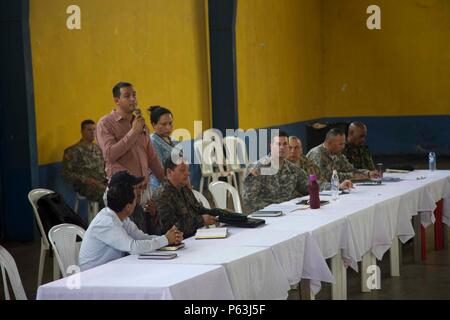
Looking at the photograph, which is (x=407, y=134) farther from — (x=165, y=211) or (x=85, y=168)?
(x=165, y=211)

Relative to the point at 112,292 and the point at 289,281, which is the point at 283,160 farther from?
the point at 112,292

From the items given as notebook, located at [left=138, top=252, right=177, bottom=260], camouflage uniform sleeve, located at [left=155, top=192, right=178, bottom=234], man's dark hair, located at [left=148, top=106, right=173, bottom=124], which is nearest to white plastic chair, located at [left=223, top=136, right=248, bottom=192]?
man's dark hair, located at [left=148, top=106, right=173, bottom=124]

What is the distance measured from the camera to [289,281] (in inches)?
206

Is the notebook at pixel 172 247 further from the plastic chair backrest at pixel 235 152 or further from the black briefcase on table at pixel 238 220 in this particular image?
the plastic chair backrest at pixel 235 152

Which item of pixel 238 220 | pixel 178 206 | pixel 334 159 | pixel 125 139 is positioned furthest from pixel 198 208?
pixel 334 159

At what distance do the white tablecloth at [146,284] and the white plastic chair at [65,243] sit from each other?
3.25ft

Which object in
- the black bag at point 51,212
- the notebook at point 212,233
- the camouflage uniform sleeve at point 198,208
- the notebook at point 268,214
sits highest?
the camouflage uniform sleeve at point 198,208

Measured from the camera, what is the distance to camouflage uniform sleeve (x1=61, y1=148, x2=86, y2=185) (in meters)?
9.19

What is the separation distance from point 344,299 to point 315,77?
11370 mm

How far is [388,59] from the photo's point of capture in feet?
56.0

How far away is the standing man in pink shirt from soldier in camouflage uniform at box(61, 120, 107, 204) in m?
2.41

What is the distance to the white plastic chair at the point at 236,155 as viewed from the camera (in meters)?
11.8

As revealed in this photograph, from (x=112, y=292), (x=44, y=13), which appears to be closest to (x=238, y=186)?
(x=44, y=13)

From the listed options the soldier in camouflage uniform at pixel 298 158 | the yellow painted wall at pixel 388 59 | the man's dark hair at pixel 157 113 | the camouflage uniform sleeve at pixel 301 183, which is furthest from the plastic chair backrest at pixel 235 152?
the yellow painted wall at pixel 388 59
